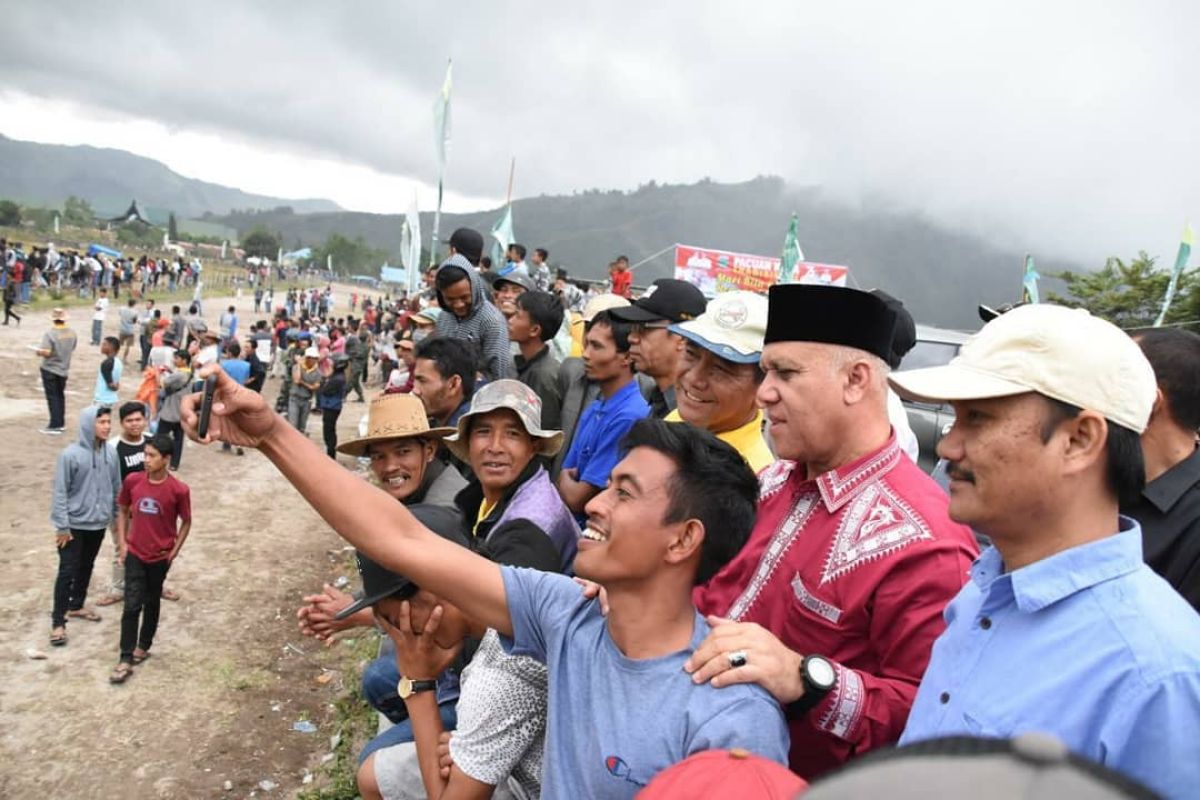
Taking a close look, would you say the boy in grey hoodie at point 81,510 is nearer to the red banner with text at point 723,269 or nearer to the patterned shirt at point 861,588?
the patterned shirt at point 861,588

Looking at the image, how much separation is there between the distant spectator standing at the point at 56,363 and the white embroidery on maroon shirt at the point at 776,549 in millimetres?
14620

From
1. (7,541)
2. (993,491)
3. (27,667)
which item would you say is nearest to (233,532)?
(7,541)

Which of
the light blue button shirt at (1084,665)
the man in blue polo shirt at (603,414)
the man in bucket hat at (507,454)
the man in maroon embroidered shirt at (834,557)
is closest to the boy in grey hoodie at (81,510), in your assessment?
the man in blue polo shirt at (603,414)

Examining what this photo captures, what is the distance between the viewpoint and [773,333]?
2.42m

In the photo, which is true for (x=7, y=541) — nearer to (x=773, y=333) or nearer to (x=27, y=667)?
(x=27, y=667)

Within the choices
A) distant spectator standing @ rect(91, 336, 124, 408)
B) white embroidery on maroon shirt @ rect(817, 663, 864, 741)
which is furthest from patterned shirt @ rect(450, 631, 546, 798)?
distant spectator standing @ rect(91, 336, 124, 408)

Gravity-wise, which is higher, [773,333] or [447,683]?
[773,333]

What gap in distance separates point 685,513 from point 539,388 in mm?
3689

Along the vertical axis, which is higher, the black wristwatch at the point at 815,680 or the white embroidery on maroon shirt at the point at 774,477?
the white embroidery on maroon shirt at the point at 774,477

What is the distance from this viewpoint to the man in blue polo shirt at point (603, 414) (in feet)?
13.4

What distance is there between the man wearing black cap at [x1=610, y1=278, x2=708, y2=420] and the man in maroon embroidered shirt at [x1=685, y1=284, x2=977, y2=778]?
2.02 meters

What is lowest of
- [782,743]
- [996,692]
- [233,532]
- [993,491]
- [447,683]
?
[233,532]

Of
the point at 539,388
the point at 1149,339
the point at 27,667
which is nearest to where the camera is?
the point at 1149,339

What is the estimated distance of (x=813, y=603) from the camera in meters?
1.99
